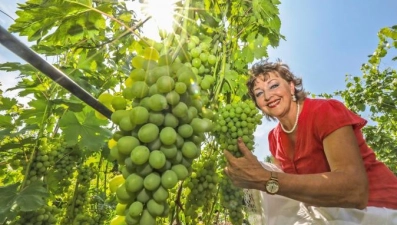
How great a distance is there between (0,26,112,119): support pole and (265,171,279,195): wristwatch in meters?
0.89

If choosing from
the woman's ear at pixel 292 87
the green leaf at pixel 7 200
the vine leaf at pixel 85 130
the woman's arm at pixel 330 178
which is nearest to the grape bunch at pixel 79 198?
the vine leaf at pixel 85 130

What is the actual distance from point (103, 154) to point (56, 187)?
1.73ft

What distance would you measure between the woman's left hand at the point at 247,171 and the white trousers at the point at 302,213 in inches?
21.0

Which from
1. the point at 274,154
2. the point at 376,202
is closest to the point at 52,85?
the point at 274,154

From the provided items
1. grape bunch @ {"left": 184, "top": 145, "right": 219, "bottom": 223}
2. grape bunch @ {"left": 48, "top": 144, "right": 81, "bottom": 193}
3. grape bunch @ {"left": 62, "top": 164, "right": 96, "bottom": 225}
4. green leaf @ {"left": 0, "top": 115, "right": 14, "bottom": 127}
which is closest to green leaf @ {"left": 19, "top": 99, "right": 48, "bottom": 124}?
green leaf @ {"left": 0, "top": 115, "right": 14, "bottom": 127}

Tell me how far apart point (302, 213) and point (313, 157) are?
383mm

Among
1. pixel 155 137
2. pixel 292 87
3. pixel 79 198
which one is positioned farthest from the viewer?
pixel 79 198

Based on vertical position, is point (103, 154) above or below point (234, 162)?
above

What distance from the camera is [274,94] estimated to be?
A: 2.11 meters

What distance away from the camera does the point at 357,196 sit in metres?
1.58

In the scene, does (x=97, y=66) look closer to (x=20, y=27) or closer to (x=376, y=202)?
(x=20, y=27)

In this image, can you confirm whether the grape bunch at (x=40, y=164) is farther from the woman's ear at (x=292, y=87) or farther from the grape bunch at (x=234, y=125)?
the woman's ear at (x=292, y=87)

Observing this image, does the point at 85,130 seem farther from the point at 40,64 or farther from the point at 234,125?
the point at 40,64

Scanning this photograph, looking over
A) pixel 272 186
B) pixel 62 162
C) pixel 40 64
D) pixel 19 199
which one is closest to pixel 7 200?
pixel 19 199
